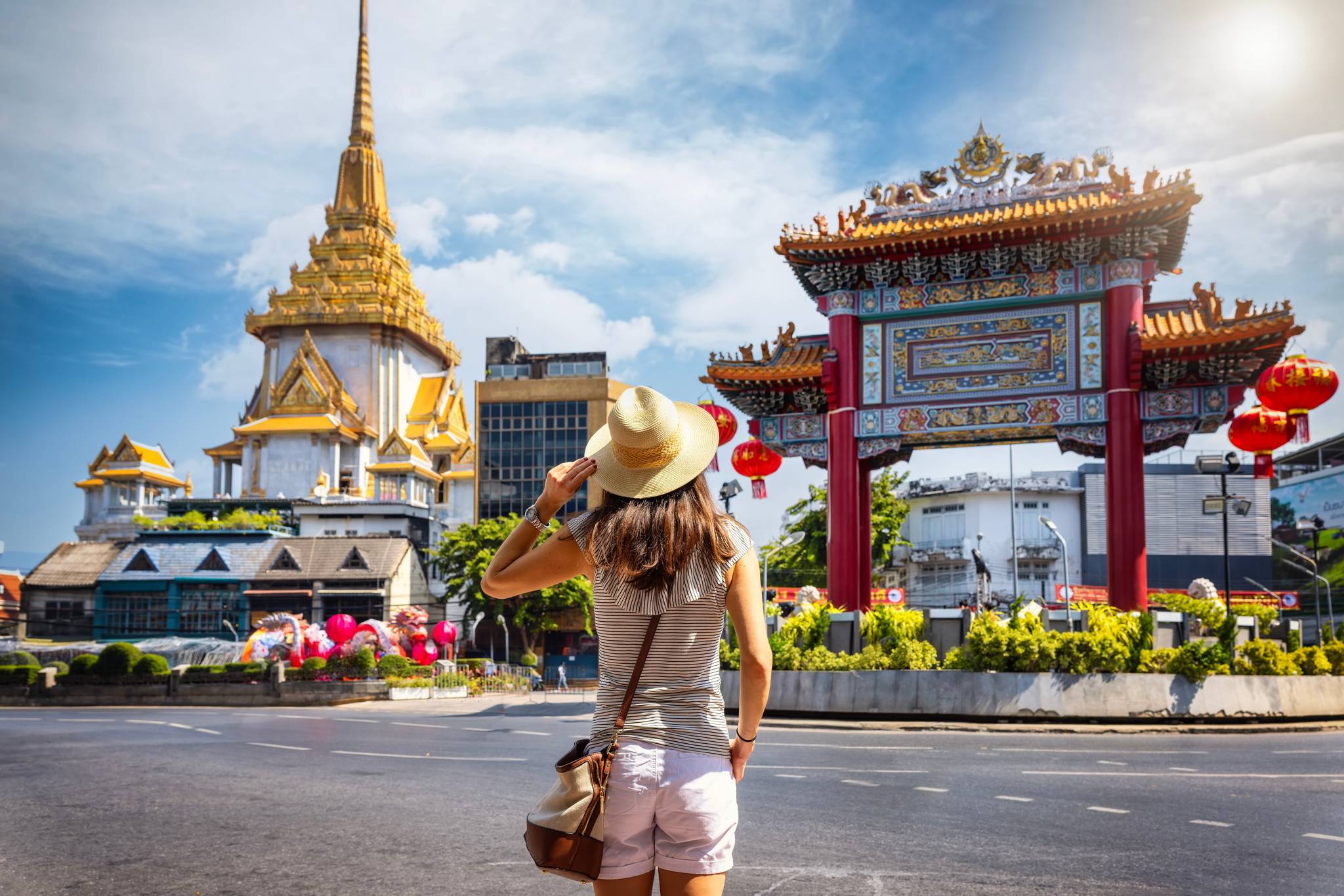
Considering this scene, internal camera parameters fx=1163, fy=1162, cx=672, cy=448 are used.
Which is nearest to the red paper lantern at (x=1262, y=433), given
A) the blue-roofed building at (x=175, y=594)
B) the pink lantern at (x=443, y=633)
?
the pink lantern at (x=443, y=633)

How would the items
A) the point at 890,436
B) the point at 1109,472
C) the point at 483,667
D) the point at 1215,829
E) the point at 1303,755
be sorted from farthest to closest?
the point at 483,667 → the point at 890,436 → the point at 1109,472 → the point at 1303,755 → the point at 1215,829

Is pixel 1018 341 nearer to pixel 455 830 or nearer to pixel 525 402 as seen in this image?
pixel 455 830

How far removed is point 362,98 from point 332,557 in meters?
41.3

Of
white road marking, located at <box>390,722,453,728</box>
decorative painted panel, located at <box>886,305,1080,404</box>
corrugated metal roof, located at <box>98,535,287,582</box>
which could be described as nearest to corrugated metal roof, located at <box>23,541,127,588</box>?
corrugated metal roof, located at <box>98,535,287,582</box>

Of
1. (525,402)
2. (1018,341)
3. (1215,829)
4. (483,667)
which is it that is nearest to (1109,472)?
(1018,341)

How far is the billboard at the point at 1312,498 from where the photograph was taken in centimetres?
6906

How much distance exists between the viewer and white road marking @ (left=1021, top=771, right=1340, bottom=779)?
11266 millimetres

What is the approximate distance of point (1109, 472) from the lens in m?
23.0

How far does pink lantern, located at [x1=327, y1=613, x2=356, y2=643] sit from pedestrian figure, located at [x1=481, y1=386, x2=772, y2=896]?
39.2 m

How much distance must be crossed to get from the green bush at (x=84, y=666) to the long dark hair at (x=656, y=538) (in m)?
39.4

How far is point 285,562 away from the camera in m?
59.8

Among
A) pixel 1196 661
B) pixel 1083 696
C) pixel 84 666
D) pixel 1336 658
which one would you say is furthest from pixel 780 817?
pixel 84 666

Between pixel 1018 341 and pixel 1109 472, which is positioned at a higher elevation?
pixel 1018 341

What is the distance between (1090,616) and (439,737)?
11008 mm
